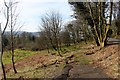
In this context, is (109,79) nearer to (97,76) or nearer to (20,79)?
(97,76)

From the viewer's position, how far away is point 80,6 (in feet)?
132

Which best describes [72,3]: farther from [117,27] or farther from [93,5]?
[117,27]

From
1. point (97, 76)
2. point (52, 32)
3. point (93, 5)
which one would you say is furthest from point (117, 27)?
point (97, 76)

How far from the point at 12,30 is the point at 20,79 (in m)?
7.11

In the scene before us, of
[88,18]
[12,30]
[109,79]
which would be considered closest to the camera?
[109,79]

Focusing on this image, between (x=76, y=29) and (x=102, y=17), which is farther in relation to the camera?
(x=76, y=29)

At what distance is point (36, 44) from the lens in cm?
6481

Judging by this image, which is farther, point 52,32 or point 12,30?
point 52,32

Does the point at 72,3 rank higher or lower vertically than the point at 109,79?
higher

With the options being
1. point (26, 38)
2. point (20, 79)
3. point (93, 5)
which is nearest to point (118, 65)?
point (20, 79)

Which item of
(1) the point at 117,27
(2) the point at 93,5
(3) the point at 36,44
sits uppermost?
(2) the point at 93,5

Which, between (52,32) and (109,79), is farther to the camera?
(52,32)

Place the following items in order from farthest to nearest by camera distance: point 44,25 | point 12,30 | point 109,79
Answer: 1. point 44,25
2. point 12,30
3. point 109,79

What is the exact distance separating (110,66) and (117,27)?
32.8 m
